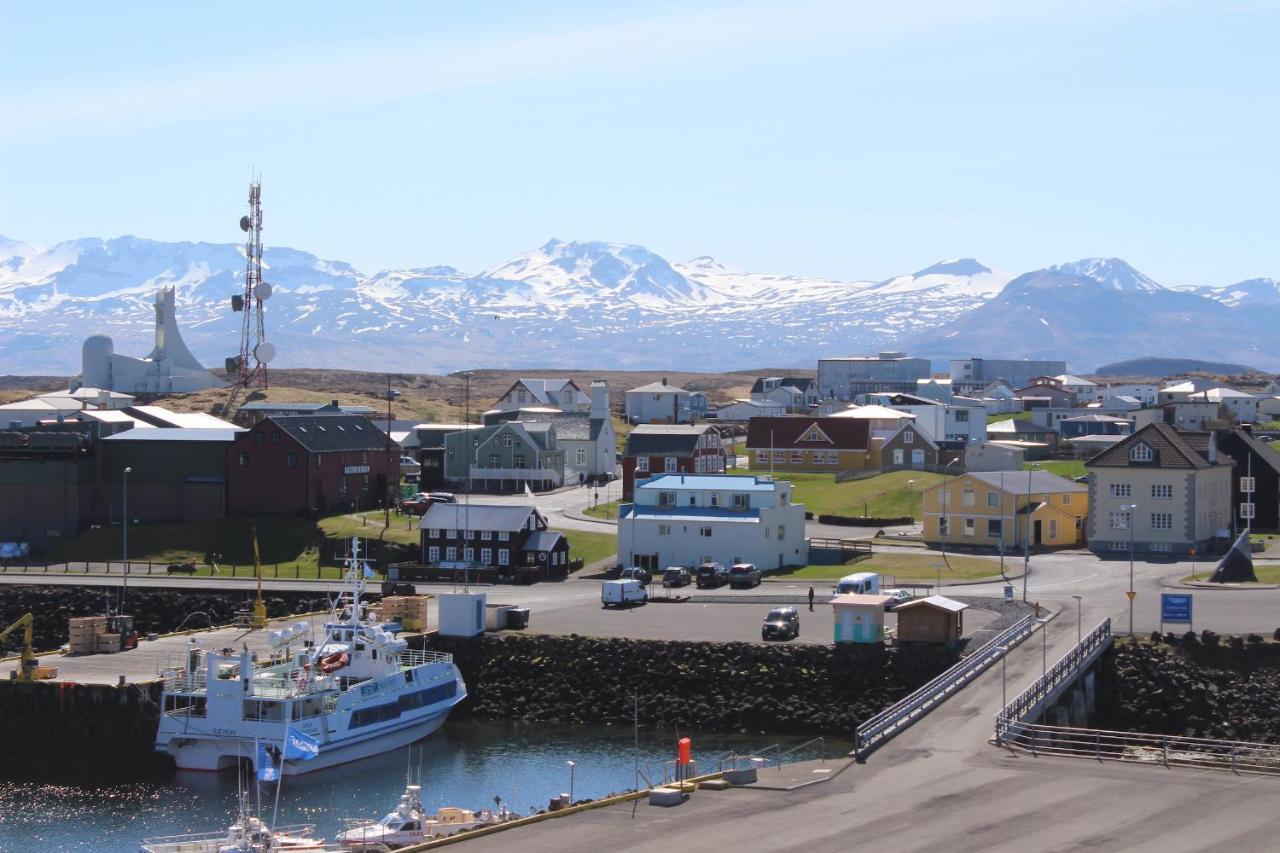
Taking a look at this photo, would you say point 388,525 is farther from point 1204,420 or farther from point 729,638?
point 1204,420

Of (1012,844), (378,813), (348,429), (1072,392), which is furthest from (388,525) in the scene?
(1072,392)

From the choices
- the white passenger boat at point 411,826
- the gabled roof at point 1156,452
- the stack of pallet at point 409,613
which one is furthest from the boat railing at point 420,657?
the gabled roof at point 1156,452

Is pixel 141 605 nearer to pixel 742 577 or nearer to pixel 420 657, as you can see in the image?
pixel 420 657

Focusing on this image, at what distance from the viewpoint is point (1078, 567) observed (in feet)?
253

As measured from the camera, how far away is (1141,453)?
268 feet

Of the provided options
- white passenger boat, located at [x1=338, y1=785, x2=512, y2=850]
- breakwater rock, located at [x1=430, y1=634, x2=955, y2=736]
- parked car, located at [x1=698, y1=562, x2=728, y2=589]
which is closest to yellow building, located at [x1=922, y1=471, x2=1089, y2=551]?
parked car, located at [x1=698, y1=562, x2=728, y2=589]

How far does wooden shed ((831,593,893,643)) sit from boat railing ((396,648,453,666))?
1350 cm

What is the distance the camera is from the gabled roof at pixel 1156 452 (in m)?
81.2

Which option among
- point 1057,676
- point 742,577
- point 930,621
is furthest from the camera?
point 742,577

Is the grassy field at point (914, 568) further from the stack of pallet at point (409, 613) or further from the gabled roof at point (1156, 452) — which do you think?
the stack of pallet at point (409, 613)

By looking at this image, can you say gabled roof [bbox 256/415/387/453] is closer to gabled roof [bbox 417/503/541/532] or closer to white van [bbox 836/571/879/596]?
gabled roof [bbox 417/503/541/532]

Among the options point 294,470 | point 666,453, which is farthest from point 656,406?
point 294,470

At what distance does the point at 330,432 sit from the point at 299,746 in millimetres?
50199

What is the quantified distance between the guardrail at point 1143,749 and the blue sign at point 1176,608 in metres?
8.85
